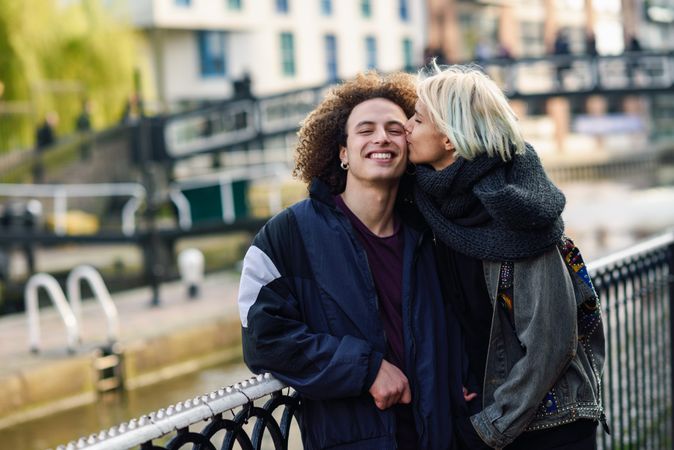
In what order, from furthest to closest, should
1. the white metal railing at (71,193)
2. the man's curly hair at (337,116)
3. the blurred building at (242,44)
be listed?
the blurred building at (242,44)
the white metal railing at (71,193)
the man's curly hair at (337,116)

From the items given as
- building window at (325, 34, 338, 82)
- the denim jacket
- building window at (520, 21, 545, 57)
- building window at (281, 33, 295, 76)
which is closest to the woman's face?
the denim jacket

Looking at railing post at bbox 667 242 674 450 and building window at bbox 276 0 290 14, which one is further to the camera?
building window at bbox 276 0 290 14

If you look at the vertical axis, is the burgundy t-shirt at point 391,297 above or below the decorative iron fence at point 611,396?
above

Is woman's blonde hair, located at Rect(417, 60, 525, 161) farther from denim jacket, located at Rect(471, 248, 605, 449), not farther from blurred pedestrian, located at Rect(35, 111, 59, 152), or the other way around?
blurred pedestrian, located at Rect(35, 111, 59, 152)

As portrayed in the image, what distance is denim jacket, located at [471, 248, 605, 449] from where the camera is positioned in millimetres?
2848

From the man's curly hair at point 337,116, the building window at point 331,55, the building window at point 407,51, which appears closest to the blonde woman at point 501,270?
the man's curly hair at point 337,116

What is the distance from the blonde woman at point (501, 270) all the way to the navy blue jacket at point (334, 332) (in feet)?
0.36

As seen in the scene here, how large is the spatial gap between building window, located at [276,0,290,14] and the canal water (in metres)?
31.4

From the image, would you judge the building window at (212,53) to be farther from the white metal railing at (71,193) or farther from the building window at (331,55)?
the white metal railing at (71,193)

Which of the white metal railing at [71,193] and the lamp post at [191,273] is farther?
the white metal railing at [71,193]

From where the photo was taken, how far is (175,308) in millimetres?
13344

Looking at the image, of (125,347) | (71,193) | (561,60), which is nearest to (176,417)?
(125,347)

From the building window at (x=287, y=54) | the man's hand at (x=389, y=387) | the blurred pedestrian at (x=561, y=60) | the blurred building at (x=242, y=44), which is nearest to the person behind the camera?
the man's hand at (x=389, y=387)

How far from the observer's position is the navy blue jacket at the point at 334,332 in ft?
9.21
